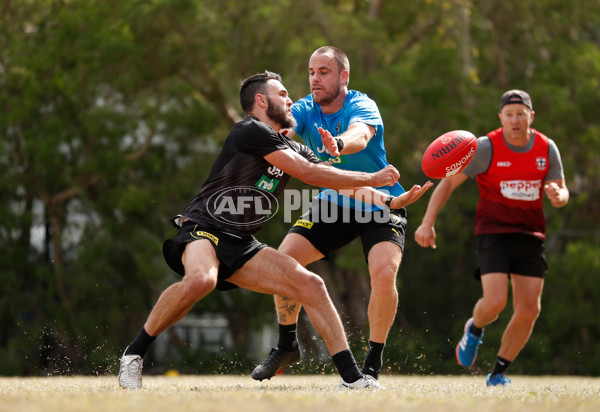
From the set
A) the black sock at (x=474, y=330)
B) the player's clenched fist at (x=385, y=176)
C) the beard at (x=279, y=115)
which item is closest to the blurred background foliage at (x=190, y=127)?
the black sock at (x=474, y=330)

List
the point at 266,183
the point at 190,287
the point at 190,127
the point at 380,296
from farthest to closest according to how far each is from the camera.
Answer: the point at 190,127 < the point at 380,296 < the point at 266,183 < the point at 190,287

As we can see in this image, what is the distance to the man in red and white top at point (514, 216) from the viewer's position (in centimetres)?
720

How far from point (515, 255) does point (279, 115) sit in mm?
2746

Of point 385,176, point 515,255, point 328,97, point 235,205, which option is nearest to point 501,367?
point 515,255

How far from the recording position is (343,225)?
6.37 m

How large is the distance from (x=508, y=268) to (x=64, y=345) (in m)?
8.73

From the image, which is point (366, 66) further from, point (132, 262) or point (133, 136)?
point (132, 262)

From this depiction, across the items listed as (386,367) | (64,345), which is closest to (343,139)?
(386,367)

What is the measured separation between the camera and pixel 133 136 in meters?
15.5

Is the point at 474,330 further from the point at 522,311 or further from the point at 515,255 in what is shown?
the point at 515,255

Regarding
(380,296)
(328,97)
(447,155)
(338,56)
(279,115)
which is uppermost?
(338,56)

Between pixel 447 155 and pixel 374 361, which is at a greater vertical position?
pixel 447 155

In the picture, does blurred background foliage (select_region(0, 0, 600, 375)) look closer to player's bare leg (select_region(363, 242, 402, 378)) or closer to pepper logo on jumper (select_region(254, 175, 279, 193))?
player's bare leg (select_region(363, 242, 402, 378))

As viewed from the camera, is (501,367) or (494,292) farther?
(501,367)
